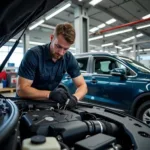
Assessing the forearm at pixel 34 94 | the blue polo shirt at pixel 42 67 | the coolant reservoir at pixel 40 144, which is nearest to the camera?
the coolant reservoir at pixel 40 144

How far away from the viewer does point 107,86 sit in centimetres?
332

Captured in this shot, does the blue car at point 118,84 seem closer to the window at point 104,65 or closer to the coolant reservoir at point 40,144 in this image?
the window at point 104,65

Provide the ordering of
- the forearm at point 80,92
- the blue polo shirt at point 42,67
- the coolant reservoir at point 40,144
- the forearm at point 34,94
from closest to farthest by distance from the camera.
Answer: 1. the coolant reservoir at point 40,144
2. the forearm at point 34,94
3. the blue polo shirt at point 42,67
4. the forearm at point 80,92

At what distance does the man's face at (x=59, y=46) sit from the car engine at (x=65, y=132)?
0.72 m

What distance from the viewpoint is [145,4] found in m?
7.62

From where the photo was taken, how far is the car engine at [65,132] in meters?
0.65

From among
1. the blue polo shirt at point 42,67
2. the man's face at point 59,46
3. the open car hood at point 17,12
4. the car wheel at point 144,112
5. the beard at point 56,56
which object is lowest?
the car wheel at point 144,112

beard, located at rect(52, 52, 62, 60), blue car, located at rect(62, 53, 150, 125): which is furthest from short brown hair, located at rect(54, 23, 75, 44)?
blue car, located at rect(62, 53, 150, 125)

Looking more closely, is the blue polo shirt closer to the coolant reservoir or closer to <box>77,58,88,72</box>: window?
the coolant reservoir

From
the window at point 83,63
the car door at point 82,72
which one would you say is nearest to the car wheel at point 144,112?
the car door at point 82,72

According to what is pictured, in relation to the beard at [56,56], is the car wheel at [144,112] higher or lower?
lower

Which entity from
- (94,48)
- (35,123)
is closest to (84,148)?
(35,123)

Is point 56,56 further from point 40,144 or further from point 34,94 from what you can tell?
point 40,144

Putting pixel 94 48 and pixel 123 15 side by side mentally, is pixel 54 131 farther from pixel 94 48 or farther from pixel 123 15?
pixel 94 48
